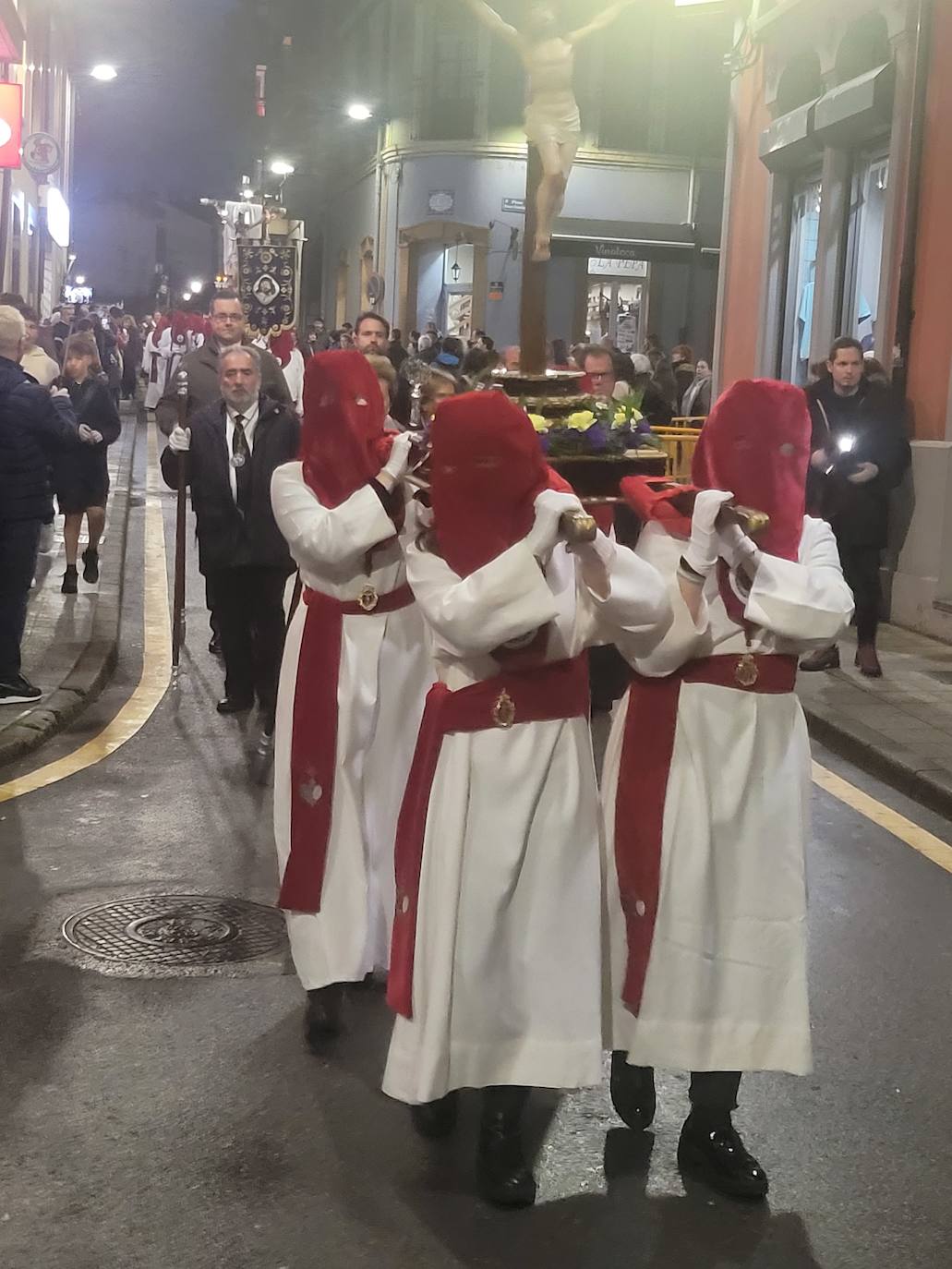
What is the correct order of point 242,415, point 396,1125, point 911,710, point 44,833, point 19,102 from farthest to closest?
point 19,102
point 911,710
point 242,415
point 44,833
point 396,1125

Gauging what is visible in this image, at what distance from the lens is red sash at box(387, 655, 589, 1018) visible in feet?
11.5

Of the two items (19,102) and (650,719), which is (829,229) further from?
(650,719)

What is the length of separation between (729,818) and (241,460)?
14.5 ft

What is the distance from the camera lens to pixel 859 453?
10.2m

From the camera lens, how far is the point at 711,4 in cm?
1494

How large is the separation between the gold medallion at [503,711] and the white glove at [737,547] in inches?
23.1

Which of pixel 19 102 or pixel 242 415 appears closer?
pixel 242 415

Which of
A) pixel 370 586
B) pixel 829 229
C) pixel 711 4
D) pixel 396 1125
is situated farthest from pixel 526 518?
pixel 711 4

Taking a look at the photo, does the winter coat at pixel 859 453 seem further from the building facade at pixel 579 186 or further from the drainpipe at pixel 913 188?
the building facade at pixel 579 186

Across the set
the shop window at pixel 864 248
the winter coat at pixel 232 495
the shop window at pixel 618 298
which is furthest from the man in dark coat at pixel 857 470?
the shop window at pixel 618 298

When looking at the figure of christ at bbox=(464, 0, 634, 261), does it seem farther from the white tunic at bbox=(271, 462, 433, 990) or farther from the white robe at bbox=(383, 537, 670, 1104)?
the white robe at bbox=(383, 537, 670, 1104)

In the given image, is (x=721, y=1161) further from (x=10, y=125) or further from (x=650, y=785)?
(x=10, y=125)

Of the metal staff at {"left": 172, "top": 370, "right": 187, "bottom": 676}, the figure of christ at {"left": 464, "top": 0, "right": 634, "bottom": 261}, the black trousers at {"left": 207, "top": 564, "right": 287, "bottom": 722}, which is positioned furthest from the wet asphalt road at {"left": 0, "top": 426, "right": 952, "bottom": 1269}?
the metal staff at {"left": 172, "top": 370, "right": 187, "bottom": 676}

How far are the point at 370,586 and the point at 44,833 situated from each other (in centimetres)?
251
